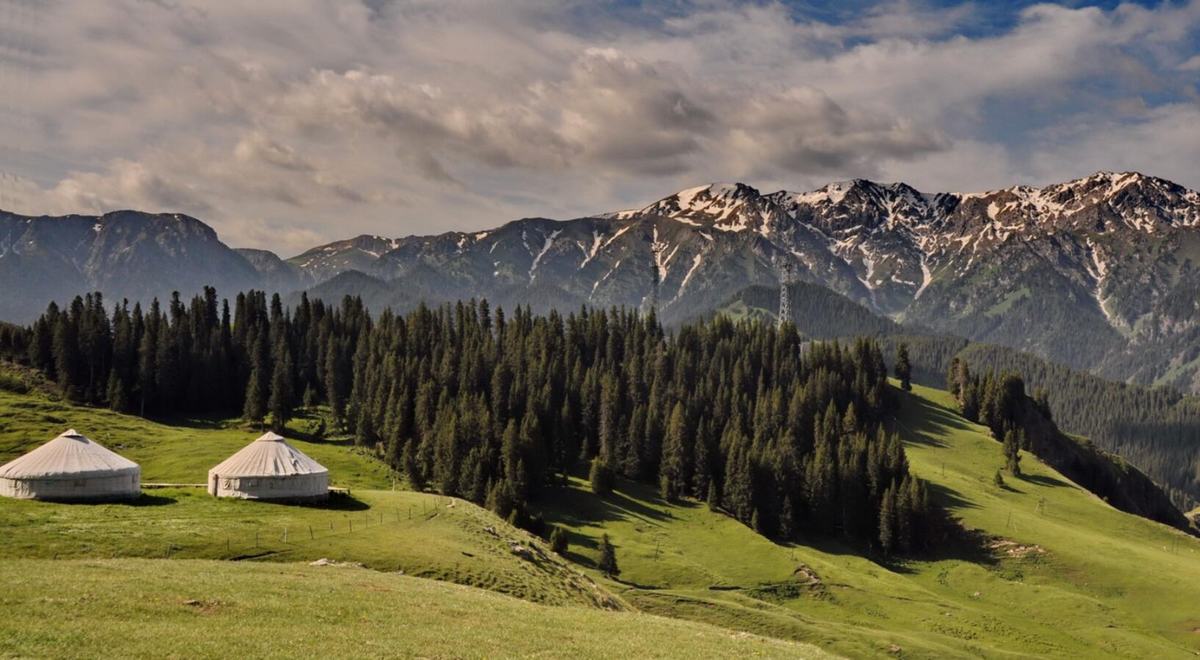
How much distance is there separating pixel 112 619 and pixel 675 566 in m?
87.7

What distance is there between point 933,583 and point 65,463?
119m

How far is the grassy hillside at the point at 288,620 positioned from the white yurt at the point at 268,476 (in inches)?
1034

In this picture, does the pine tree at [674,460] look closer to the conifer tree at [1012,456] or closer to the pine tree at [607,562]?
the pine tree at [607,562]

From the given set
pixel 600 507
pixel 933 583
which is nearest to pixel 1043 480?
pixel 933 583

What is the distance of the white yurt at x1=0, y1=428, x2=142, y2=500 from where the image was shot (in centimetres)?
7212

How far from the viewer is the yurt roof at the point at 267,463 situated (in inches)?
3214

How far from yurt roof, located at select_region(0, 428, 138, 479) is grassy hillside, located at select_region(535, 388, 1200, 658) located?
2036 inches

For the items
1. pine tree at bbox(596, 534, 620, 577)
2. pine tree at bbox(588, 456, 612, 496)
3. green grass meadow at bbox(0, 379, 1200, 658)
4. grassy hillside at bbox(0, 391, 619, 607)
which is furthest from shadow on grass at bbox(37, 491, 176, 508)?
pine tree at bbox(588, 456, 612, 496)

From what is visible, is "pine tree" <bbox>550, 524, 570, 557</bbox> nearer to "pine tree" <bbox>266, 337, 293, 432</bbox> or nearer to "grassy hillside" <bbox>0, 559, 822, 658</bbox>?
"grassy hillside" <bbox>0, 559, 822, 658</bbox>

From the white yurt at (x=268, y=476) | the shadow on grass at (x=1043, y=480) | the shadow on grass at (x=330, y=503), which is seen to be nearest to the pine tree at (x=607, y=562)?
the shadow on grass at (x=330, y=503)

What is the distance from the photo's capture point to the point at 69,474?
240ft

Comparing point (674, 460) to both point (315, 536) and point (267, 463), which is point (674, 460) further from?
point (315, 536)

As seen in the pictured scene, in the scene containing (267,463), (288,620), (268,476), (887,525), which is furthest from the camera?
(887,525)

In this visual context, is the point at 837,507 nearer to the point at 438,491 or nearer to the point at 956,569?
the point at 956,569
